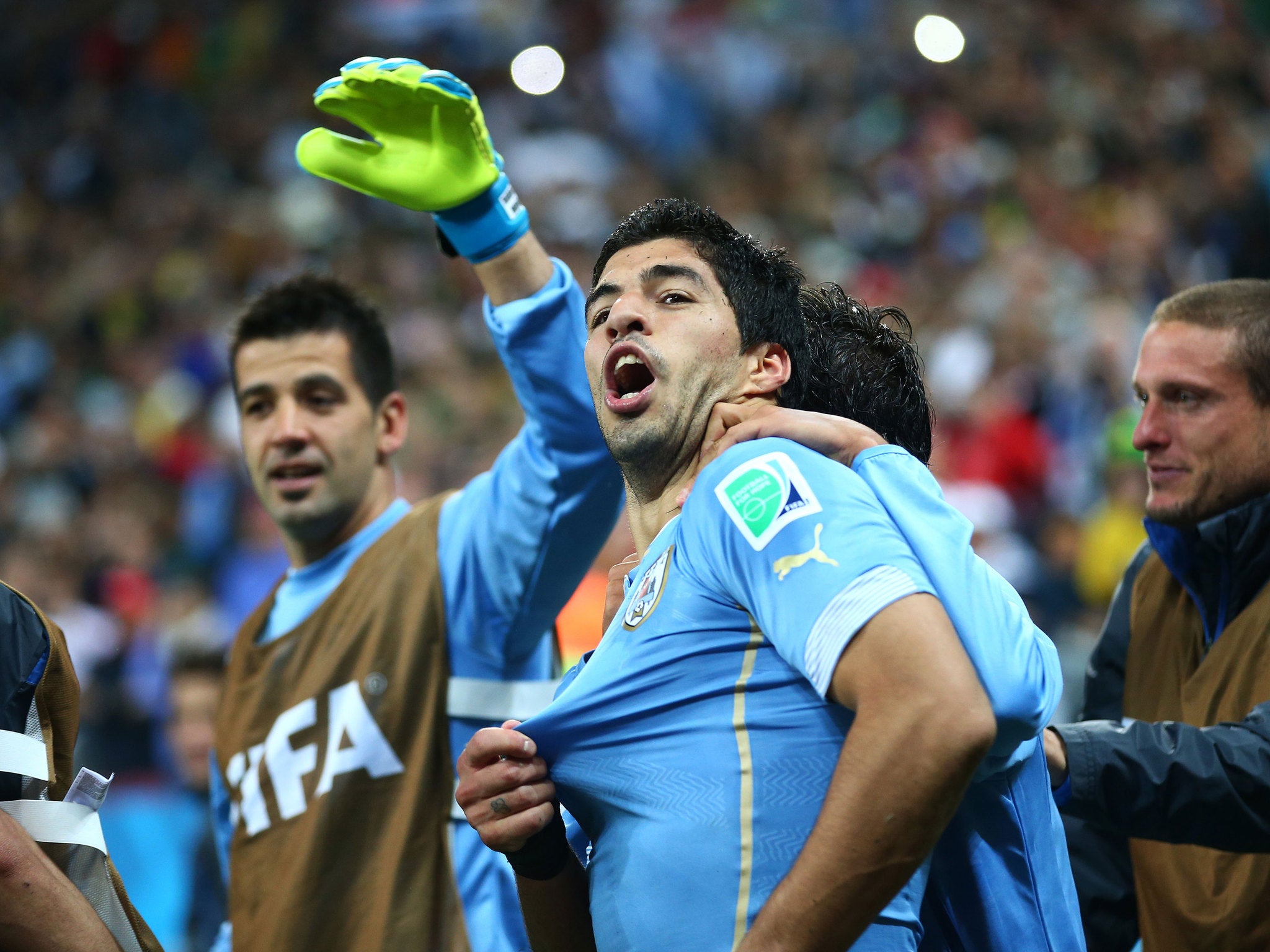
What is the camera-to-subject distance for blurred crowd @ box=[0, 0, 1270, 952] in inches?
278

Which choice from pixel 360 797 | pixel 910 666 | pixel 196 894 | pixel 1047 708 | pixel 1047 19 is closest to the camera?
pixel 910 666

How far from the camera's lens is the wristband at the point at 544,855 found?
1.92 metres

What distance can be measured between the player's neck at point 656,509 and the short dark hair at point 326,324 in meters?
1.48

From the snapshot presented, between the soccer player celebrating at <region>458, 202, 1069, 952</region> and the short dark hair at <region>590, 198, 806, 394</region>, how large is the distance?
1.43 feet

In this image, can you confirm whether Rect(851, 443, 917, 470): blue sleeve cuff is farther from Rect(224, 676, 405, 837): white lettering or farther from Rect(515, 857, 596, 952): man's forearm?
Rect(224, 676, 405, 837): white lettering

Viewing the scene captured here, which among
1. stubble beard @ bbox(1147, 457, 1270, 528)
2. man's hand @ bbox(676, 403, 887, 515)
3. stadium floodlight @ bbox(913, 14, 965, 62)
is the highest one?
stadium floodlight @ bbox(913, 14, 965, 62)

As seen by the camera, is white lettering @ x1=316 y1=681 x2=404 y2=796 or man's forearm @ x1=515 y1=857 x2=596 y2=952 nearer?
man's forearm @ x1=515 y1=857 x2=596 y2=952

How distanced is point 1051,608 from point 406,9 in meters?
9.92

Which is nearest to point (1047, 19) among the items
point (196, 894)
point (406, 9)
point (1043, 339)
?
point (1043, 339)

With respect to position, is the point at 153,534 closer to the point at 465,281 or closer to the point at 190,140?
the point at 465,281

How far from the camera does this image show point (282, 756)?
3.02 meters

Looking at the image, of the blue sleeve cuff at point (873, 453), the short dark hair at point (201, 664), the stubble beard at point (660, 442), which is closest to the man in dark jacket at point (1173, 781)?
the blue sleeve cuff at point (873, 453)

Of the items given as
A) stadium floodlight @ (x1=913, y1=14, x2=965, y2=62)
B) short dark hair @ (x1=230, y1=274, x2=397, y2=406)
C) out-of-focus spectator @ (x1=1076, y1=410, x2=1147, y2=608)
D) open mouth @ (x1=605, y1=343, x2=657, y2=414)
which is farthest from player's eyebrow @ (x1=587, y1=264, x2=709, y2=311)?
stadium floodlight @ (x1=913, y1=14, x2=965, y2=62)

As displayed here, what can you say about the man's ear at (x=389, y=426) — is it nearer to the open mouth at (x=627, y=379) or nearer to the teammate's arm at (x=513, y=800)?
the open mouth at (x=627, y=379)
